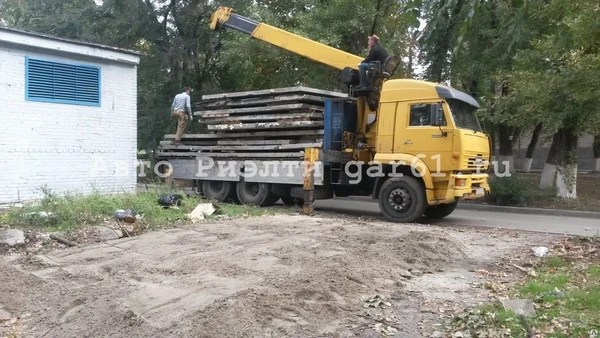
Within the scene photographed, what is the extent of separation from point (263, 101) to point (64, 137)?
470cm

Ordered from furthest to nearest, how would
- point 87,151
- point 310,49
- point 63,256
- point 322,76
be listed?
1. point 322,76
2. point 310,49
3. point 87,151
4. point 63,256

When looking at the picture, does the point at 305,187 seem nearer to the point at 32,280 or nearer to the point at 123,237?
the point at 123,237

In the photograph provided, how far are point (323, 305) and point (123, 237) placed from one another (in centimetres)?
454

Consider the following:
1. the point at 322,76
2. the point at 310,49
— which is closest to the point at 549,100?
the point at 310,49

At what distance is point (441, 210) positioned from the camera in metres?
12.9

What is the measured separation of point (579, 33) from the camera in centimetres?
824

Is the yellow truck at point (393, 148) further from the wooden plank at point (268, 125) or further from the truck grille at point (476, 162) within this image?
the wooden plank at point (268, 125)

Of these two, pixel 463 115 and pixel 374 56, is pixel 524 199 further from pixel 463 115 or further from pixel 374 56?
pixel 374 56

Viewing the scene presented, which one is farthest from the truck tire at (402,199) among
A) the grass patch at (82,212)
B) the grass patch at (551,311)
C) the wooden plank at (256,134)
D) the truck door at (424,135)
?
the grass patch at (551,311)

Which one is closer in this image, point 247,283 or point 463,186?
point 247,283

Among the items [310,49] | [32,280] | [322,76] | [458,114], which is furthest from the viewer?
[322,76]

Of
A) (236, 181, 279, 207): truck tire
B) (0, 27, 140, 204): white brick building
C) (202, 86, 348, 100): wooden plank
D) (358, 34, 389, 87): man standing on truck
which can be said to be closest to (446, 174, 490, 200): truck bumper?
(358, 34, 389, 87): man standing on truck

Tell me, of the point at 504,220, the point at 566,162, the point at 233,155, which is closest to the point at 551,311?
the point at 504,220

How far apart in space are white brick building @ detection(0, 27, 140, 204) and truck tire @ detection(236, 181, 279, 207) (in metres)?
2.75
